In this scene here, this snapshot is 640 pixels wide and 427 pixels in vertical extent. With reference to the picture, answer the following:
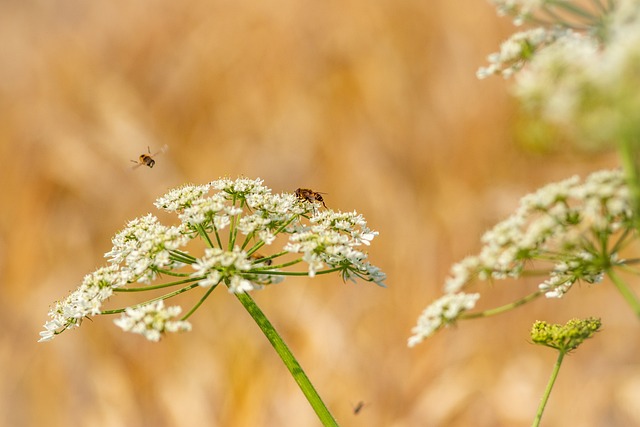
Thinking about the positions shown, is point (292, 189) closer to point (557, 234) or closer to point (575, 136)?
point (557, 234)

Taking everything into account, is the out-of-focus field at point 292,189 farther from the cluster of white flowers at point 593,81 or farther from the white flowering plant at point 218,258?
the cluster of white flowers at point 593,81

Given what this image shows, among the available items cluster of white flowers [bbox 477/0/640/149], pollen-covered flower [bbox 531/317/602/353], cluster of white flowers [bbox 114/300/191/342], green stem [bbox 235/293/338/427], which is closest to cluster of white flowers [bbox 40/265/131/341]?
cluster of white flowers [bbox 114/300/191/342]

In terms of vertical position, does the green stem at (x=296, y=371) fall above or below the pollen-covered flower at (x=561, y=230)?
above

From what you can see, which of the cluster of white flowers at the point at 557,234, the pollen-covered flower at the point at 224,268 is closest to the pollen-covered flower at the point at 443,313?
the cluster of white flowers at the point at 557,234

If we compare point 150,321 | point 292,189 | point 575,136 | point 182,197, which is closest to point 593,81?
point 575,136

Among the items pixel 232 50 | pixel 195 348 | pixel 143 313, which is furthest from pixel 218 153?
pixel 143 313

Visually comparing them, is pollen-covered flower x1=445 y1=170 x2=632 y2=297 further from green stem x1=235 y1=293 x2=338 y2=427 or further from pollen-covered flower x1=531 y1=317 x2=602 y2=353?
green stem x1=235 y1=293 x2=338 y2=427

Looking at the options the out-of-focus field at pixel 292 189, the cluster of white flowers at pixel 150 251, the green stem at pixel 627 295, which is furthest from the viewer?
the out-of-focus field at pixel 292 189
